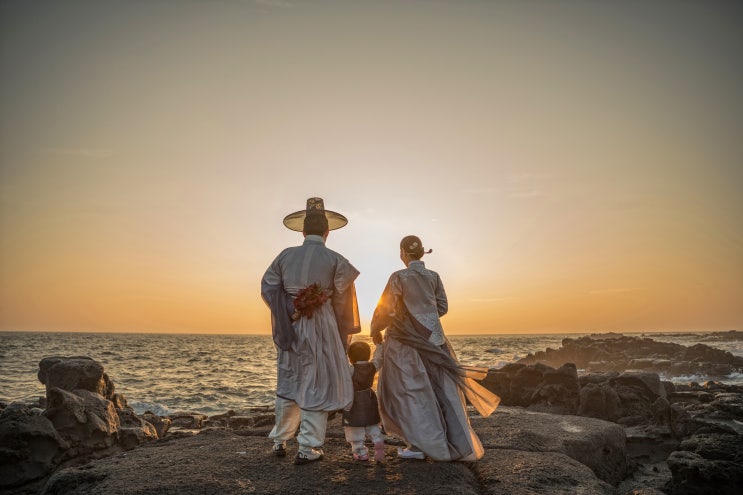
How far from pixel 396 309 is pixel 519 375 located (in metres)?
7.10

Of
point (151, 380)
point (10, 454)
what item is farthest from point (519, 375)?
point (151, 380)

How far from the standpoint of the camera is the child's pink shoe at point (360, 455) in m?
4.52

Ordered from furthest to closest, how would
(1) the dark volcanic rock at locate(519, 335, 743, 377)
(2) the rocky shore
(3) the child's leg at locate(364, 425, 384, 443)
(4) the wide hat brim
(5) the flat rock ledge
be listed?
(1) the dark volcanic rock at locate(519, 335, 743, 377) → (4) the wide hat brim → (3) the child's leg at locate(364, 425, 384, 443) → (2) the rocky shore → (5) the flat rock ledge

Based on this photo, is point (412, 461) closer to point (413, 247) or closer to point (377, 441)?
point (377, 441)

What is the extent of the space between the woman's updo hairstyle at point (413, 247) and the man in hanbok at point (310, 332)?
24.6 inches

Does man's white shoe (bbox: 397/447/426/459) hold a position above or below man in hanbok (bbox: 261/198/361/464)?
below

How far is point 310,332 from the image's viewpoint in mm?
4703

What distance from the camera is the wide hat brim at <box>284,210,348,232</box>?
18.3ft

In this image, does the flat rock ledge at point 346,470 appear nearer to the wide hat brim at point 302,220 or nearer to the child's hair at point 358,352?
the child's hair at point 358,352

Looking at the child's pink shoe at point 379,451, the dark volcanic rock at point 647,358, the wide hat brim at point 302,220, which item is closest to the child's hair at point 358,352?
the child's pink shoe at point 379,451

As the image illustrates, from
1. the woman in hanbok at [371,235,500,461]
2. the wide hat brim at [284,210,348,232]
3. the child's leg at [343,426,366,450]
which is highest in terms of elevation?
the wide hat brim at [284,210,348,232]

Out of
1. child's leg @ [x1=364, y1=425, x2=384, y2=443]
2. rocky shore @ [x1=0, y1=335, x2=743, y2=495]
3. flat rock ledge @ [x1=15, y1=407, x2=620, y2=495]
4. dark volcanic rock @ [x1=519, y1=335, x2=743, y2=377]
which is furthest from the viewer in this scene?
dark volcanic rock @ [x1=519, y1=335, x2=743, y2=377]

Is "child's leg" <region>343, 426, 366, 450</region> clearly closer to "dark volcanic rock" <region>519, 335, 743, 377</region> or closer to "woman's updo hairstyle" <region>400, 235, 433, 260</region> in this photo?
"woman's updo hairstyle" <region>400, 235, 433, 260</region>

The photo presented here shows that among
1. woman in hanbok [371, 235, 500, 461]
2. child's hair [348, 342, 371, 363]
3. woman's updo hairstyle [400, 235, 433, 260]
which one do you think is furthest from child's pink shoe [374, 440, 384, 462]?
woman's updo hairstyle [400, 235, 433, 260]
